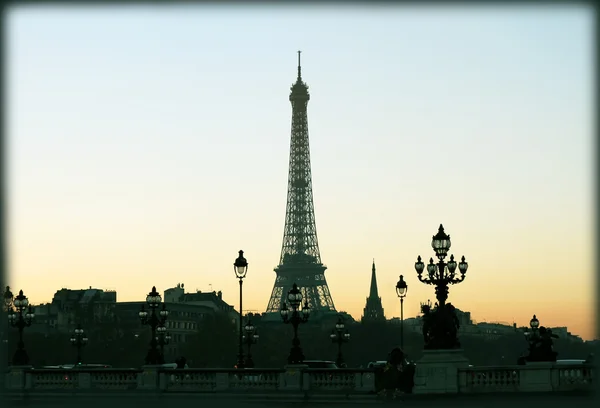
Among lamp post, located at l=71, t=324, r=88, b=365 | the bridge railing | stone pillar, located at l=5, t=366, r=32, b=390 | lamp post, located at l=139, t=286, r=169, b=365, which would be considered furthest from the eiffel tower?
the bridge railing

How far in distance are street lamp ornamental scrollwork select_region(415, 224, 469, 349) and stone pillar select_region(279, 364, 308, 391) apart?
387cm

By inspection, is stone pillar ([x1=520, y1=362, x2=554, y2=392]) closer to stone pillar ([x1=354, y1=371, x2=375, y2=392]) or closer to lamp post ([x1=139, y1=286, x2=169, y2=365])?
stone pillar ([x1=354, y1=371, x2=375, y2=392])

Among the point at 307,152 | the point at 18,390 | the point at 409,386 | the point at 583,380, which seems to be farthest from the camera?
the point at 307,152

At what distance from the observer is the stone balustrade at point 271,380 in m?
34.8

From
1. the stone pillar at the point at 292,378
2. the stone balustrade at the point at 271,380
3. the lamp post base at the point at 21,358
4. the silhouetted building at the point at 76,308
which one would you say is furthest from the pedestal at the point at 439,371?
the silhouetted building at the point at 76,308

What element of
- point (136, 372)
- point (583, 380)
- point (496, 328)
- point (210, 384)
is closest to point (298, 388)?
point (210, 384)

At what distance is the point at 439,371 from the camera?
36750 mm

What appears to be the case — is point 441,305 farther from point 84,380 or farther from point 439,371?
point 84,380

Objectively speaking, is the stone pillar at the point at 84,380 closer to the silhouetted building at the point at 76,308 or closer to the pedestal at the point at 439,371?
the pedestal at the point at 439,371

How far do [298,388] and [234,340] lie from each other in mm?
96741

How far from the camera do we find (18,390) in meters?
44.6

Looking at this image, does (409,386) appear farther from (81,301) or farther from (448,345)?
(81,301)

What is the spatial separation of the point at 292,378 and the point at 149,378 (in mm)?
5093

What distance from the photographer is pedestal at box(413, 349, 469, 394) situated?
36.4 metres
